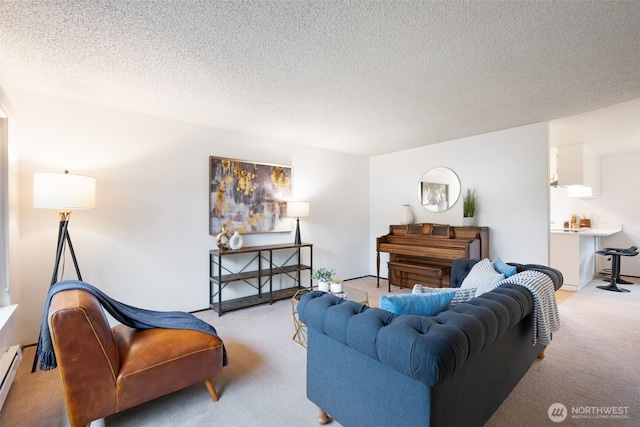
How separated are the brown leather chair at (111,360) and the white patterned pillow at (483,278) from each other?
1934 millimetres

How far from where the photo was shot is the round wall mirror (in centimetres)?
434

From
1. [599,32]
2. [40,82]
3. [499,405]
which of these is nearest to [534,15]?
[599,32]

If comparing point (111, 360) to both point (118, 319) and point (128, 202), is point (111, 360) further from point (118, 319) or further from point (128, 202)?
point (128, 202)

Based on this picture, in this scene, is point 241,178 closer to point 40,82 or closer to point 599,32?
point 40,82

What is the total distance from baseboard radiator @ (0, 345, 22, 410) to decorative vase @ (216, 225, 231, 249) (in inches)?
72.5

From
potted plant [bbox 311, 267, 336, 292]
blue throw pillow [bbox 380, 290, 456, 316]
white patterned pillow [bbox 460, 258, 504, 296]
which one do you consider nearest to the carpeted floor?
potted plant [bbox 311, 267, 336, 292]

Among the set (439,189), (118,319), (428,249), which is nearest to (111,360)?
(118,319)

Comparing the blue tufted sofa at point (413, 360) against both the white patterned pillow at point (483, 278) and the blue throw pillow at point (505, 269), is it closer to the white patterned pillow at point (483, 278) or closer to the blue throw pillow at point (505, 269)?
the white patterned pillow at point (483, 278)

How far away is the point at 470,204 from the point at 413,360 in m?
3.52

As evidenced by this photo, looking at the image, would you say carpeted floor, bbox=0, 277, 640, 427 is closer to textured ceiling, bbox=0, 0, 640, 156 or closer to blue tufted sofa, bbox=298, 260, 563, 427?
blue tufted sofa, bbox=298, 260, 563, 427

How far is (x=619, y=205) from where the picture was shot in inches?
218

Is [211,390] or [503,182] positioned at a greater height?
[503,182]

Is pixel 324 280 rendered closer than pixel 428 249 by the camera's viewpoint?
Yes

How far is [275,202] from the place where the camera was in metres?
4.22
